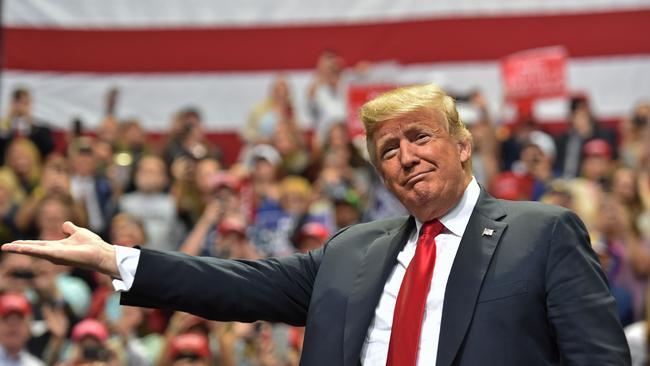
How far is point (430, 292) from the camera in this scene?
2.96 meters

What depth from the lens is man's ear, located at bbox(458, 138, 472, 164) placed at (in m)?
3.08

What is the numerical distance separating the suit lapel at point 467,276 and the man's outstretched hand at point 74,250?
0.75 metres

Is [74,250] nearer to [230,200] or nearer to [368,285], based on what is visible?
[368,285]

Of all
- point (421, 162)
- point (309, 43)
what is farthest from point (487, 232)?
point (309, 43)

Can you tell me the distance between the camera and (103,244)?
2.95m

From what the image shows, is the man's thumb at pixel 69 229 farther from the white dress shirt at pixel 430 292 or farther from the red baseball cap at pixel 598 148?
the red baseball cap at pixel 598 148

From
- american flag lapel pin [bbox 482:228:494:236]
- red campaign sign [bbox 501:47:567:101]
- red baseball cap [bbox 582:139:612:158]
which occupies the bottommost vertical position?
american flag lapel pin [bbox 482:228:494:236]

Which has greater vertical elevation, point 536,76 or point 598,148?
point 536,76

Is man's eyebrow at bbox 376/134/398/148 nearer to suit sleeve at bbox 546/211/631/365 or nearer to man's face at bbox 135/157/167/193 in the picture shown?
suit sleeve at bbox 546/211/631/365

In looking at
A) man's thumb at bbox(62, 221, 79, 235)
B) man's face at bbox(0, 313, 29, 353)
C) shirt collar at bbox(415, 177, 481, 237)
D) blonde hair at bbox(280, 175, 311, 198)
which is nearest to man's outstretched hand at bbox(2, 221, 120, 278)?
man's thumb at bbox(62, 221, 79, 235)

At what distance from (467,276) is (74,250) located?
86 cm

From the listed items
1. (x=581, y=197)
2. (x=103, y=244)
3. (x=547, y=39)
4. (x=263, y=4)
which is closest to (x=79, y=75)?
(x=263, y=4)

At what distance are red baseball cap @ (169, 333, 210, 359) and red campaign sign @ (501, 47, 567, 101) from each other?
455 centimetres

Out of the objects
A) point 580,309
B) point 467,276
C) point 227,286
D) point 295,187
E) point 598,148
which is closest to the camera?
point 580,309
